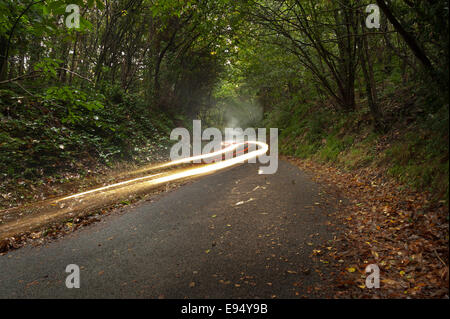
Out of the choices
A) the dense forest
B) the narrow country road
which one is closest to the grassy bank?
the dense forest

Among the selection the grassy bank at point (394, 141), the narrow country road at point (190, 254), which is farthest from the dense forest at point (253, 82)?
the narrow country road at point (190, 254)

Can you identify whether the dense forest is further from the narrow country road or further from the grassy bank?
the narrow country road

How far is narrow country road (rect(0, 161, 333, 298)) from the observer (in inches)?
130

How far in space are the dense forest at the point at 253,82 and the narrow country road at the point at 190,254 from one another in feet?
7.32

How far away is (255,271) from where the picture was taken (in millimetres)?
3525

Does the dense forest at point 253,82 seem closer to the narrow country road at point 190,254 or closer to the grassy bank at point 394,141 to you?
the grassy bank at point 394,141

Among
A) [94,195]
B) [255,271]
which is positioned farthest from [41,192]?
[255,271]

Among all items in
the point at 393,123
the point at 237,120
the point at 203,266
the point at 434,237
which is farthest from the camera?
the point at 237,120

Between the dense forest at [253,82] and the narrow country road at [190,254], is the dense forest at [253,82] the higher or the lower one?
the higher one

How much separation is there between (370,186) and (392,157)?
1029mm

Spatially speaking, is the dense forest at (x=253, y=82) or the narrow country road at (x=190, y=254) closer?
the narrow country road at (x=190, y=254)

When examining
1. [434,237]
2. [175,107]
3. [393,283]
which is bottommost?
[393,283]

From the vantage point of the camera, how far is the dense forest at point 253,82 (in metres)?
3.62

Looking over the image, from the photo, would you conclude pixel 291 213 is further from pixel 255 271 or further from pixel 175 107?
pixel 175 107
